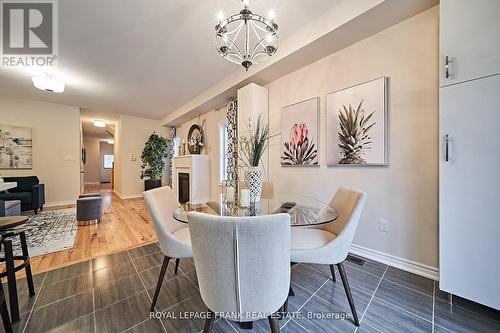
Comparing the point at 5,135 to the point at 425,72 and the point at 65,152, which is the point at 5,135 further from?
the point at 425,72

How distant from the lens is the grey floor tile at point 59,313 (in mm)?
1189

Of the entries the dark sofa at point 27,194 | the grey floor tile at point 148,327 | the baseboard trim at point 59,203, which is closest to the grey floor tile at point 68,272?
the grey floor tile at point 148,327

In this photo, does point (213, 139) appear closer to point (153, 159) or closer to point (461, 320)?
point (153, 159)

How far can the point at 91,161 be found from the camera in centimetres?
1004

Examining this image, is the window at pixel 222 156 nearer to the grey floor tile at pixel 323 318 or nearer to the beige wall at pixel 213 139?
the beige wall at pixel 213 139

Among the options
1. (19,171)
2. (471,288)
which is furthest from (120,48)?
(19,171)

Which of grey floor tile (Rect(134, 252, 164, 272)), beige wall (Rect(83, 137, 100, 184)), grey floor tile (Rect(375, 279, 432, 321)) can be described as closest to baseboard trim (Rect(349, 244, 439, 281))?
grey floor tile (Rect(375, 279, 432, 321))

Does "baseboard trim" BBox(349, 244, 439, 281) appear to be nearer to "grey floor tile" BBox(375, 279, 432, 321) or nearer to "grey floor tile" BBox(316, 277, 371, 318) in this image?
"grey floor tile" BBox(375, 279, 432, 321)

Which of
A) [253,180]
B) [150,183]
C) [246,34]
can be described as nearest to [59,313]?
[253,180]

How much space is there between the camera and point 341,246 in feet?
4.03

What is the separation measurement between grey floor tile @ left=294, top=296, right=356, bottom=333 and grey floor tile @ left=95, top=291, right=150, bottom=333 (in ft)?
3.49

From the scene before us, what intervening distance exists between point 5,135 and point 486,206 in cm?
764

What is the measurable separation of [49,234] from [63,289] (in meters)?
1.79

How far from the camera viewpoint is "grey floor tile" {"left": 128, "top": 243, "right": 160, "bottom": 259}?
7.12ft
